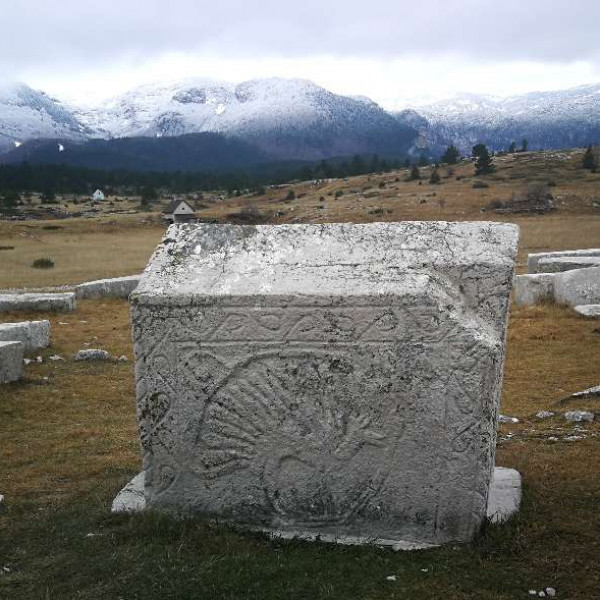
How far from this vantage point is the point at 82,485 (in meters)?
6.31

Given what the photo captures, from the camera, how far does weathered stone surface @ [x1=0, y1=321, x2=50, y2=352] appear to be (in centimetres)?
1165

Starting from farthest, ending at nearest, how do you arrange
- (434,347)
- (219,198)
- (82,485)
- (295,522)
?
(219,198)
(82,485)
(295,522)
(434,347)

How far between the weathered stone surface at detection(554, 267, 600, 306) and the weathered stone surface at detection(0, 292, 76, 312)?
34.8 ft

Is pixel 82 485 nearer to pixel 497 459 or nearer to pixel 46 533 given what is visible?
pixel 46 533

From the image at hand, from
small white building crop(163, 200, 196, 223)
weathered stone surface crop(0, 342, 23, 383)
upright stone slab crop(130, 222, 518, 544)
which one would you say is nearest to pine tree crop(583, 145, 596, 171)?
small white building crop(163, 200, 196, 223)

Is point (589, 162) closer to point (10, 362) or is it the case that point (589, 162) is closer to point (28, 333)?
point (28, 333)

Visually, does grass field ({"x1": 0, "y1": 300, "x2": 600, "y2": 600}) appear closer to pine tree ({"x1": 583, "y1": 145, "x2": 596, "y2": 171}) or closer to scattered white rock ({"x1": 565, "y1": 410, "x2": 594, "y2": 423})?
scattered white rock ({"x1": 565, "y1": 410, "x2": 594, "y2": 423})

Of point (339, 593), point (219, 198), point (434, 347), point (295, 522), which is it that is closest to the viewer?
point (339, 593)

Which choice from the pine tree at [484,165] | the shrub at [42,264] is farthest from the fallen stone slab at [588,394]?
the pine tree at [484,165]

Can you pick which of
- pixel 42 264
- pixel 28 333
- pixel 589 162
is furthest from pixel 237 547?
pixel 589 162

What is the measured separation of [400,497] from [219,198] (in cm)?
8690

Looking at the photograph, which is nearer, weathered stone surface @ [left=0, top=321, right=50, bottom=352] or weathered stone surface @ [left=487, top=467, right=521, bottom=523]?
weathered stone surface @ [left=487, top=467, right=521, bottom=523]

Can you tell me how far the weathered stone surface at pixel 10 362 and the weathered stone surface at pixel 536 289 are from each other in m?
9.80

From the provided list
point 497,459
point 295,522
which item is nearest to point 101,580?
point 295,522
